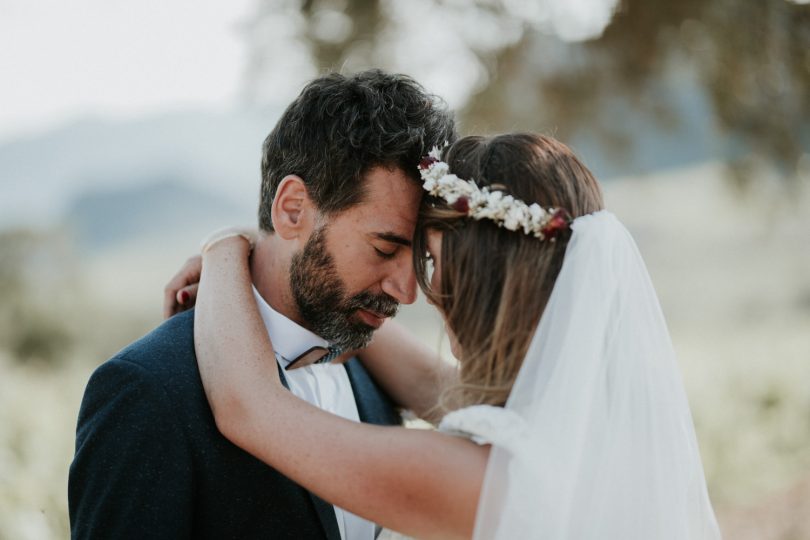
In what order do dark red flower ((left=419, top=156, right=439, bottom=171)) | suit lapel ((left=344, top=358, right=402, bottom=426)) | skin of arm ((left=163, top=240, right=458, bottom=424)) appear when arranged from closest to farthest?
dark red flower ((left=419, top=156, right=439, bottom=171)) → suit lapel ((left=344, top=358, right=402, bottom=426)) → skin of arm ((left=163, top=240, right=458, bottom=424))

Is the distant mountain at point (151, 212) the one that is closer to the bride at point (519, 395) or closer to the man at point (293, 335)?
the man at point (293, 335)

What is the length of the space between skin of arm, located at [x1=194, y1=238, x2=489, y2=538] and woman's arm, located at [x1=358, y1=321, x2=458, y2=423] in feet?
2.93

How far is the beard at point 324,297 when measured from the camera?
266cm

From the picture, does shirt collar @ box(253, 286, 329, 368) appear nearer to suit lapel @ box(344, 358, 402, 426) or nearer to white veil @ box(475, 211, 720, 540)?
suit lapel @ box(344, 358, 402, 426)

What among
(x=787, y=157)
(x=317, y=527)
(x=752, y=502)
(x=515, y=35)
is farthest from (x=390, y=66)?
(x=317, y=527)

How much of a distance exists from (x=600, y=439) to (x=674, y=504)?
0.94ft

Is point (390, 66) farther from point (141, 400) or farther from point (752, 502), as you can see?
point (141, 400)

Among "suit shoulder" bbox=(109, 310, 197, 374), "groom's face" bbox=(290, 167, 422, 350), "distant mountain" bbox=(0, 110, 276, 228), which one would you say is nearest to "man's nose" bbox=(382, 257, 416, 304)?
"groom's face" bbox=(290, 167, 422, 350)

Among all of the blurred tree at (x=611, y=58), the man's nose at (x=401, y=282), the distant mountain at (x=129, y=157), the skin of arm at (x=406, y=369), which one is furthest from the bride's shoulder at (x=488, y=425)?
the distant mountain at (x=129, y=157)

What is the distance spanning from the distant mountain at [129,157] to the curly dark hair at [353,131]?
37303 mm

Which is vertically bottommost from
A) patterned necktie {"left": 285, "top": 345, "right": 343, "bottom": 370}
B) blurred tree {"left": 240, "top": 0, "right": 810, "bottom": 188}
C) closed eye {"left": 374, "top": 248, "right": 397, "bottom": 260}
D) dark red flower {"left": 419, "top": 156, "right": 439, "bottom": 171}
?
patterned necktie {"left": 285, "top": 345, "right": 343, "bottom": 370}

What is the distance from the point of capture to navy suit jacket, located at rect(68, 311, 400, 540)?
207 centimetres

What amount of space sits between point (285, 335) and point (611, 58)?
5.68m

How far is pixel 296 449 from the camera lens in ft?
6.80
